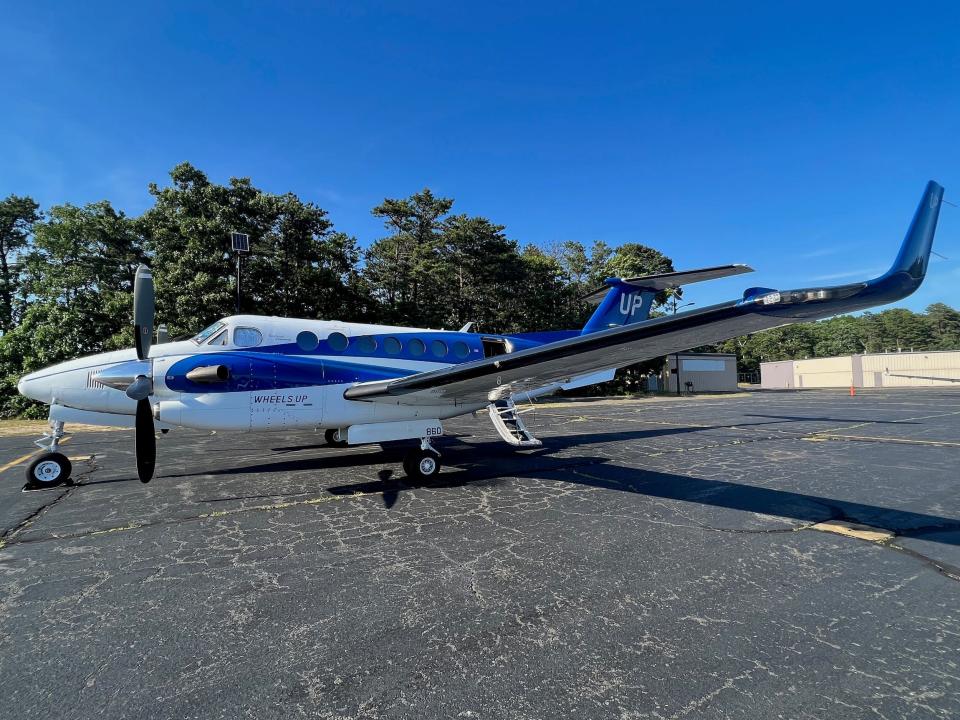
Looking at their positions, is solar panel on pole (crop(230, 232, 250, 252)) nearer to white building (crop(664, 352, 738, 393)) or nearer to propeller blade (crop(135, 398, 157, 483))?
propeller blade (crop(135, 398, 157, 483))

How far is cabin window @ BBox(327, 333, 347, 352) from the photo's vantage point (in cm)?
930

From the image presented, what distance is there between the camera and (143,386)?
21.5 ft

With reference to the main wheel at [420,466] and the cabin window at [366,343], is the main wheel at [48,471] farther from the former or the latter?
the main wheel at [420,466]

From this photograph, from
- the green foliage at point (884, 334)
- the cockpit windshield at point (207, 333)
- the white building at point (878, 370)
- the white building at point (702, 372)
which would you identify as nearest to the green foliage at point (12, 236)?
the cockpit windshield at point (207, 333)

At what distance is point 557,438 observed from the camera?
1408 cm

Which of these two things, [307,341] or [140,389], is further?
[307,341]

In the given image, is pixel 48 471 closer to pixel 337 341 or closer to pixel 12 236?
pixel 337 341

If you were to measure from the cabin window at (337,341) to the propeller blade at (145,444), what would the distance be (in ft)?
11.1

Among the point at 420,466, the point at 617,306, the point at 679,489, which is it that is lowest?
the point at 679,489

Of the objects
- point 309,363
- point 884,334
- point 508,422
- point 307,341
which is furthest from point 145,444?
point 884,334

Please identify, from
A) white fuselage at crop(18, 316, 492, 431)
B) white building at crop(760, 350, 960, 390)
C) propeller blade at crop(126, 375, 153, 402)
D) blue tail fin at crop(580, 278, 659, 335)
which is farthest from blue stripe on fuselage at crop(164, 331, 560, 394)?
white building at crop(760, 350, 960, 390)

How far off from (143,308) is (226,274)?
74.4ft

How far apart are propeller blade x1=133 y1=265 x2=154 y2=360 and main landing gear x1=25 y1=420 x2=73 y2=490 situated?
286 centimetres

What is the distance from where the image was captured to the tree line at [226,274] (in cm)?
2611
